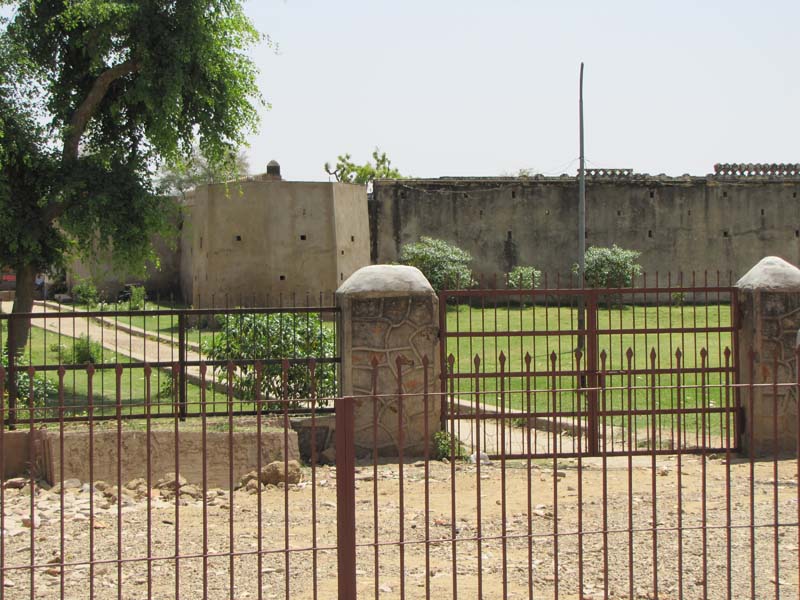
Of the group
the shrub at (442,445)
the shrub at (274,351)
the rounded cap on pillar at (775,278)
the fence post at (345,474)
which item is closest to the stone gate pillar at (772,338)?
the rounded cap on pillar at (775,278)

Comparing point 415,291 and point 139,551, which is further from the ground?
point 415,291

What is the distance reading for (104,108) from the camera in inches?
516

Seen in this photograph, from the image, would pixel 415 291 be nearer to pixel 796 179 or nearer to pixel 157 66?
pixel 157 66

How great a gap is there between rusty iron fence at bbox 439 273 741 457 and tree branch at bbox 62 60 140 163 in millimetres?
5217

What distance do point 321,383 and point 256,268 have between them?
12733 millimetres

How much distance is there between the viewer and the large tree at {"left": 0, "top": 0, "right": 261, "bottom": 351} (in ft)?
38.8

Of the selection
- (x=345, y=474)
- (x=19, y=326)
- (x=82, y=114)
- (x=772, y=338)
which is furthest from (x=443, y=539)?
(x=82, y=114)

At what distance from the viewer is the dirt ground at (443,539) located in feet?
17.2

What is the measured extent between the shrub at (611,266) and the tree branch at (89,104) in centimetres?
1632

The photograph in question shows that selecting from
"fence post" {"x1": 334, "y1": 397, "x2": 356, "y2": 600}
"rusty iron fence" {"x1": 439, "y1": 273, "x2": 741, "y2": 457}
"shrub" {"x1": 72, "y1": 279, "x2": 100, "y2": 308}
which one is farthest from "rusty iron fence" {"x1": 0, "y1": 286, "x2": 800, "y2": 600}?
"shrub" {"x1": 72, "y1": 279, "x2": 100, "y2": 308}

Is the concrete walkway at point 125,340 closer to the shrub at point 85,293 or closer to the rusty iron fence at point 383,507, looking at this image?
the shrub at point 85,293

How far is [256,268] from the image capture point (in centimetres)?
2252

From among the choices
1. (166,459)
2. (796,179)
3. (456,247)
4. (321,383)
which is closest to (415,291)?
(321,383)

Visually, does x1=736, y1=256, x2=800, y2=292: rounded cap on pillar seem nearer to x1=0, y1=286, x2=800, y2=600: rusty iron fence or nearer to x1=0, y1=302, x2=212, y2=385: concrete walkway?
x1=0, y1=286, x2=800, y2=600: rusty iron fence
